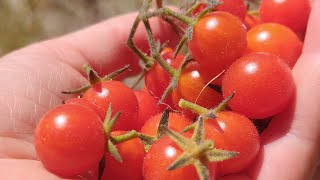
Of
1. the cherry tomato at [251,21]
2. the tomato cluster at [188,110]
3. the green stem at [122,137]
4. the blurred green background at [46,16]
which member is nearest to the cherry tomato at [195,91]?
the tomato cluster at [188,110]

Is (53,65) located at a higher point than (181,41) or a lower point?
lower

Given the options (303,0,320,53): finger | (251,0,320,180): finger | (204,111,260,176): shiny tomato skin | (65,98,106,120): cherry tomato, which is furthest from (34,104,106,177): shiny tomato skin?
(303,0,320,53): finger

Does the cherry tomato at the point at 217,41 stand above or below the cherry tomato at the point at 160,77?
above

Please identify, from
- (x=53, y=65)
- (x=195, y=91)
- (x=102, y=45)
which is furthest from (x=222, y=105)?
(x=102, y=45)

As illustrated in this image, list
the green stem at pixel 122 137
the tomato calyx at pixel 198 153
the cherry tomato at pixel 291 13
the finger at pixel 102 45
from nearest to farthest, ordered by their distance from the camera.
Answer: the tomato calyx at pixel 198 153, the green stem at pixel 122 137, the cherry tomato at pixel 291 13, the finger at pixel 102 45

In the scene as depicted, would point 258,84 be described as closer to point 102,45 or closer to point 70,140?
point 70,140

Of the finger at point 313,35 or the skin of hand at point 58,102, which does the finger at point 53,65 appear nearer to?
the skin of hand at point 58,102
